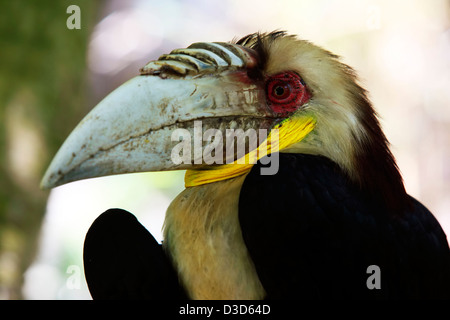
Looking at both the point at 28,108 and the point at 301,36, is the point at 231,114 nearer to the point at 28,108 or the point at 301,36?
the point at 28,108

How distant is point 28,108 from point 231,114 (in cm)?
270

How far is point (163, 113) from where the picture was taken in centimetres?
228

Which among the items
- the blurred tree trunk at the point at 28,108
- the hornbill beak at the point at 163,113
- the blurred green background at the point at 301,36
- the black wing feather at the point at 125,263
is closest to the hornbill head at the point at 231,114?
the hornbill beak at the point at 163,113

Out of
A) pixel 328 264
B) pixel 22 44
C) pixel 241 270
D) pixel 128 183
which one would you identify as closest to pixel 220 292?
pixel 241 270

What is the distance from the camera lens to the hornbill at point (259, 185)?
218 cm

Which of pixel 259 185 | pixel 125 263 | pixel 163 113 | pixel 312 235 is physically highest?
pixel 163 113

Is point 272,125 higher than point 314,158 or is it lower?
higher

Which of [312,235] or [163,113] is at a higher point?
[163,113]

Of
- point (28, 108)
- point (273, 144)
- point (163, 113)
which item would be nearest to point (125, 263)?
point (163, 113)

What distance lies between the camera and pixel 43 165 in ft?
15.5

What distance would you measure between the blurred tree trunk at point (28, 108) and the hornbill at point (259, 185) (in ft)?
6.78

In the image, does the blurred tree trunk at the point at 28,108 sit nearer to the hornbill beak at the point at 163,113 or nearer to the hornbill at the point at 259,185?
the hornbill at the point at 259,185
